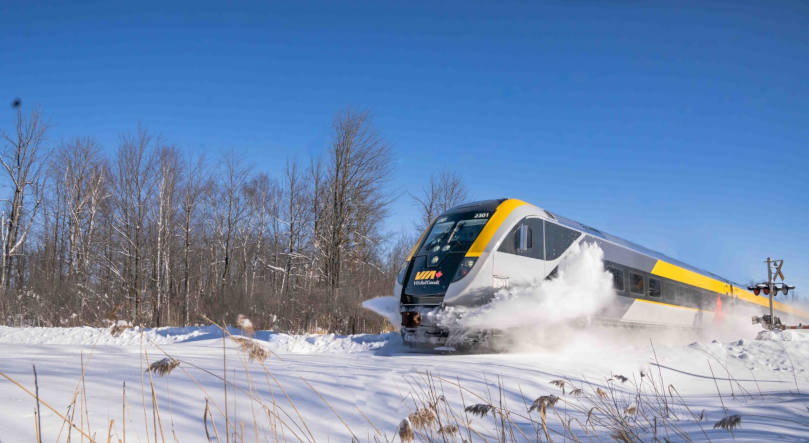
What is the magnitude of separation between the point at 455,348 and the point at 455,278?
141cm

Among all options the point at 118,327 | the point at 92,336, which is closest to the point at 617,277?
the point at 118,327

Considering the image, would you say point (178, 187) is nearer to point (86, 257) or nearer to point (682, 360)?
point (86, 257)

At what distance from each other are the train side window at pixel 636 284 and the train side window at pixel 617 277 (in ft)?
1.74

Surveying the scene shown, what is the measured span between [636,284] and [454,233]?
5755 mm

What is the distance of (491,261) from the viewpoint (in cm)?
900

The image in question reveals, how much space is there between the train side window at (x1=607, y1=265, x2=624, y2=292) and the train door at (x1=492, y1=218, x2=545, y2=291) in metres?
2.59

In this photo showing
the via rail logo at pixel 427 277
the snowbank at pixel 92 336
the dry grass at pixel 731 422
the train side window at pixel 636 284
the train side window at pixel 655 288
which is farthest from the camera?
the train side window at pixel 655 288

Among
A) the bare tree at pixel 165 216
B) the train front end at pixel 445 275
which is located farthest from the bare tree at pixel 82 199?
the train front end at pixel 445 275

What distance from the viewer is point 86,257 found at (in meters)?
24.0

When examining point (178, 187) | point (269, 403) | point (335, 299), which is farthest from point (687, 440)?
point (178, 187)

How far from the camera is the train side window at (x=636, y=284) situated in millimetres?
12141

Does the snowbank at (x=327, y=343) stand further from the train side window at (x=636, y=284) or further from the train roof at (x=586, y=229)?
the train side window at (x=636, y=284)

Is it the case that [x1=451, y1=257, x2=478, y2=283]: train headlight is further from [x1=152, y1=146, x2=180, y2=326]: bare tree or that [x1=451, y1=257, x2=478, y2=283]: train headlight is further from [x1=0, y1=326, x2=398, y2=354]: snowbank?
[x1=152, y1=146, x2=180, y2=326]: bare tree

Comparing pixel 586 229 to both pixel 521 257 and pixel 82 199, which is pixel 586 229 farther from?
pixel 82 199
